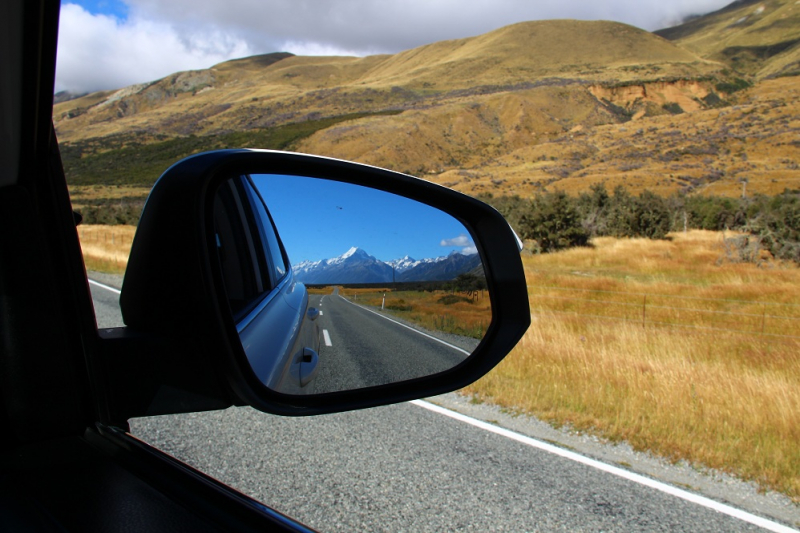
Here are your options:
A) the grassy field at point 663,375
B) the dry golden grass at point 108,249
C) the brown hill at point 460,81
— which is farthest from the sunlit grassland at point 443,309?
the brown hill at point 460,81

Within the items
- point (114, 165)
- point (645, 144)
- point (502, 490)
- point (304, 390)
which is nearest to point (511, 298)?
point (304, 390)

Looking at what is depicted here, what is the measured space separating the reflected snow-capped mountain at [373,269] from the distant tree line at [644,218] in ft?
73.1

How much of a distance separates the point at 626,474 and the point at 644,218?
2900cm

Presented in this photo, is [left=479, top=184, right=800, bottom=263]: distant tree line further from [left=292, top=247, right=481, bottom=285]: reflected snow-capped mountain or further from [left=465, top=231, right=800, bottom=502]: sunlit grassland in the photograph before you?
[left=292, top=247, right=481, bottom=285]: reflected snow-capped mountain

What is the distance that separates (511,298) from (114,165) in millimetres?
74146

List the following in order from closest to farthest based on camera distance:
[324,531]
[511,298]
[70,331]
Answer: [70,331] < [511,298] < [324,531]

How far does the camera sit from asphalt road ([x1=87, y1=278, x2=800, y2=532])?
3283 millimetres

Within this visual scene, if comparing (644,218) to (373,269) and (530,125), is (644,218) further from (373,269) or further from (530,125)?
(530,125)

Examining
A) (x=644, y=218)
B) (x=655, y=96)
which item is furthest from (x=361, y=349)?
(x=655, y=96)

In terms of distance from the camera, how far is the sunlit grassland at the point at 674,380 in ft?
14.6

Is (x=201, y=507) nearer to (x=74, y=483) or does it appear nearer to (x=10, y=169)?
(x=74, y=483)

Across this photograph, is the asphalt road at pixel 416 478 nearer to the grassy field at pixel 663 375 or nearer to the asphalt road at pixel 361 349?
the grassy field at pixel 663 375

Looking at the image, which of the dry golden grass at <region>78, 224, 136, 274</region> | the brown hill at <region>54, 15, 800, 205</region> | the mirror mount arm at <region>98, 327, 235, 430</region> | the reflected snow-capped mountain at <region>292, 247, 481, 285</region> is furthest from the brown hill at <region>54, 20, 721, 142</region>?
the mirror mount arm at <region>98, 327, 235, 430</region>

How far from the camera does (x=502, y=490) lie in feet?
11.9
